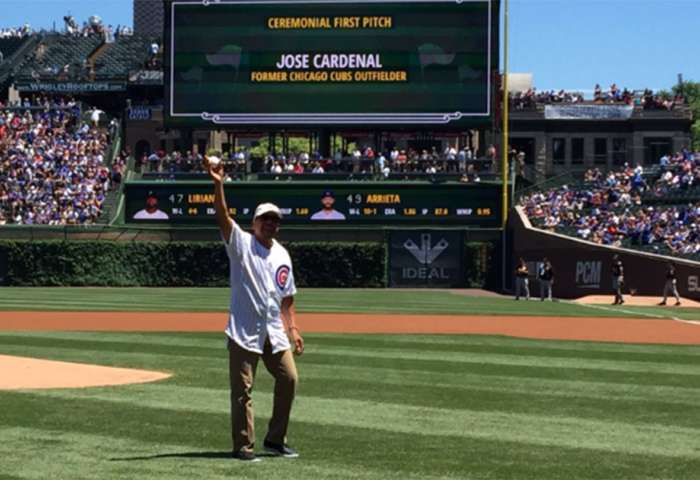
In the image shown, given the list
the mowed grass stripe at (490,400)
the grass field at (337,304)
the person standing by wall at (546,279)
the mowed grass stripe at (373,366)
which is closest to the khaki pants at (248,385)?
the mowed grass stripe at (490,400)

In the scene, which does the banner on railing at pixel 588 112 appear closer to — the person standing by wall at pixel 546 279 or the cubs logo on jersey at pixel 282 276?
the person standing by wall at pixel 546 279

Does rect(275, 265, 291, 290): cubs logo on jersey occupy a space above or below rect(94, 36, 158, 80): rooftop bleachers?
below

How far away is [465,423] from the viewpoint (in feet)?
39.5

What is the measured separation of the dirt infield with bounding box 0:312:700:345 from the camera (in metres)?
24.1

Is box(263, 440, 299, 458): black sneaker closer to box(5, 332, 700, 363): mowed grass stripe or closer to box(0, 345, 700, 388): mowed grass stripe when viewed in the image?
box(0, 345, 700, 388): mowed grass stripe

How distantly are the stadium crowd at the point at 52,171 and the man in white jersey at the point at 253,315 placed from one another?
44.9 m

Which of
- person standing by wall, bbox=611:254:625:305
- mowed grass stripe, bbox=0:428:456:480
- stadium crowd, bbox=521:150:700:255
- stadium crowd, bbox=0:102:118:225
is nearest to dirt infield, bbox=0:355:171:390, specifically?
mowed grass stripe, bbox=0:428:456:480

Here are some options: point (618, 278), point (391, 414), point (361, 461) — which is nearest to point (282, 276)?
point (361, 461)

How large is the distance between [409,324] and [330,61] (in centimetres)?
2695

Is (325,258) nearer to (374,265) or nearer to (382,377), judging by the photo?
(374,265)

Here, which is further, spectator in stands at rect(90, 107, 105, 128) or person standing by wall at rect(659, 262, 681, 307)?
spectator in stands at rect(90, 107, 105, 128)

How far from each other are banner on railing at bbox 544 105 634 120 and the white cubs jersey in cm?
5783

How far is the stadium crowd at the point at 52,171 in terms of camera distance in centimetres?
5459

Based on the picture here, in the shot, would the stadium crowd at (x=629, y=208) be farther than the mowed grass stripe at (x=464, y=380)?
Yes
